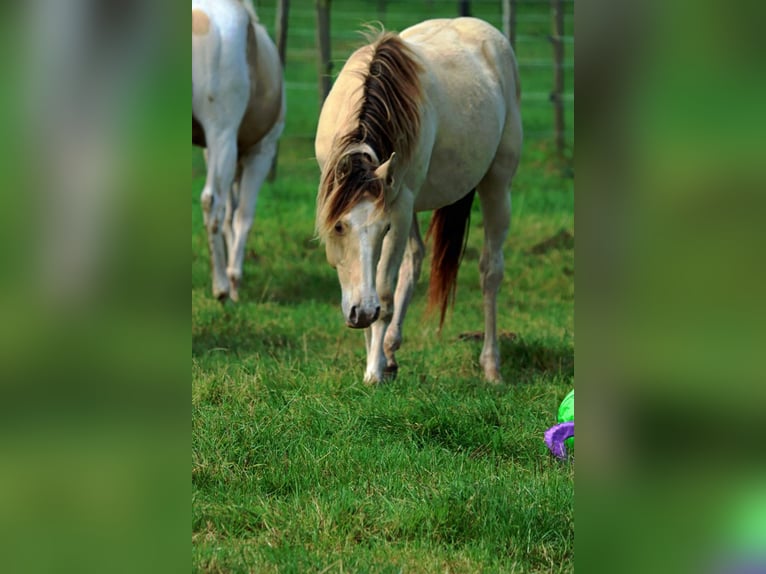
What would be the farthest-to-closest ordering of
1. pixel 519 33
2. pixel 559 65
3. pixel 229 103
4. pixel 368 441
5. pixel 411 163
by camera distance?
pixel 519 33 → pixel 559 65 → pixel 229 103 → pixel 411 163 → pixel 368 441

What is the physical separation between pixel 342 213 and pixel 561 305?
3.67 metres

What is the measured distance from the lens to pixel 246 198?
29.2ft

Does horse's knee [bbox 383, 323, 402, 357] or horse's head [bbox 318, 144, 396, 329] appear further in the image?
horse's knee [bbox 383, 323, 402, 357]

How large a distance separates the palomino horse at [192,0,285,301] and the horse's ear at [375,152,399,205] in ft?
10.2

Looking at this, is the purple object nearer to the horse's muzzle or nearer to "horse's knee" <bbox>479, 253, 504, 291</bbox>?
the horse's muzzle

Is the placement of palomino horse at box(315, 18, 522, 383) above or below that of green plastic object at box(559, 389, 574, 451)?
above

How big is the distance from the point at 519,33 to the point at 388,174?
54.9 ft

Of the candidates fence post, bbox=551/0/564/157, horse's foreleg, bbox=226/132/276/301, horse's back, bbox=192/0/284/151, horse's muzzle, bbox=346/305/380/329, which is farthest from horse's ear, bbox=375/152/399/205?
fence post, bbox=551/0/564/157

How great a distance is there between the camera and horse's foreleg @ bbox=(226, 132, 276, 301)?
8445 millimetres

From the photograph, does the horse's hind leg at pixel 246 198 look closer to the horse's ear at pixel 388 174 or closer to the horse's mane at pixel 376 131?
the horse's mane at pixel 376 131

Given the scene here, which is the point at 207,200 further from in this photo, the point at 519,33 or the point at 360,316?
the point at 519,33

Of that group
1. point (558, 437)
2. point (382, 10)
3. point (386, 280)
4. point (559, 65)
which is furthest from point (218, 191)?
point (382, 10)
